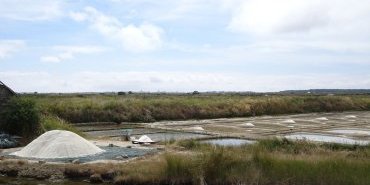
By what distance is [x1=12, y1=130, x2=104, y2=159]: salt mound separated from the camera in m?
14.4

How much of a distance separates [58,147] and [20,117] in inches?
159

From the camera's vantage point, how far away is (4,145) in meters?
16.7

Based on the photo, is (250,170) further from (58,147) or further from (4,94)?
(4,94)

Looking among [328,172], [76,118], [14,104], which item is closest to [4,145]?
[14,104]

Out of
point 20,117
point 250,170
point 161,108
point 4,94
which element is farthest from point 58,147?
point 161,108

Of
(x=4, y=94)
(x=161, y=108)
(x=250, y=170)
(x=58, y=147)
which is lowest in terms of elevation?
(x=250, y=170)

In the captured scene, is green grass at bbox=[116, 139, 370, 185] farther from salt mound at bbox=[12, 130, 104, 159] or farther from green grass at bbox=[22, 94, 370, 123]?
green grass at bbox=[22, 94, 370, 123]

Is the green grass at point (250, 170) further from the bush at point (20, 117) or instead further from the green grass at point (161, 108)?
the green grass at point (161, 108)

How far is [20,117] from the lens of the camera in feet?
58.7

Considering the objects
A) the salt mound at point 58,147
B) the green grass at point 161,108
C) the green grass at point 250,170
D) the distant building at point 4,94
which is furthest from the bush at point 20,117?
the green grass at point 250,170

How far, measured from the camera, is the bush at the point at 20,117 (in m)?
17.9

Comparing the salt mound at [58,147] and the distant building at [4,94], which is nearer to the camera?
the salt mound at [58,147]

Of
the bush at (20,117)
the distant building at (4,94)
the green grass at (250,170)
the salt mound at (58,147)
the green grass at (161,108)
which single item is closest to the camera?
the green grass at (250,170)

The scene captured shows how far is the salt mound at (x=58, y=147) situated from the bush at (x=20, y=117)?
10.2ft
